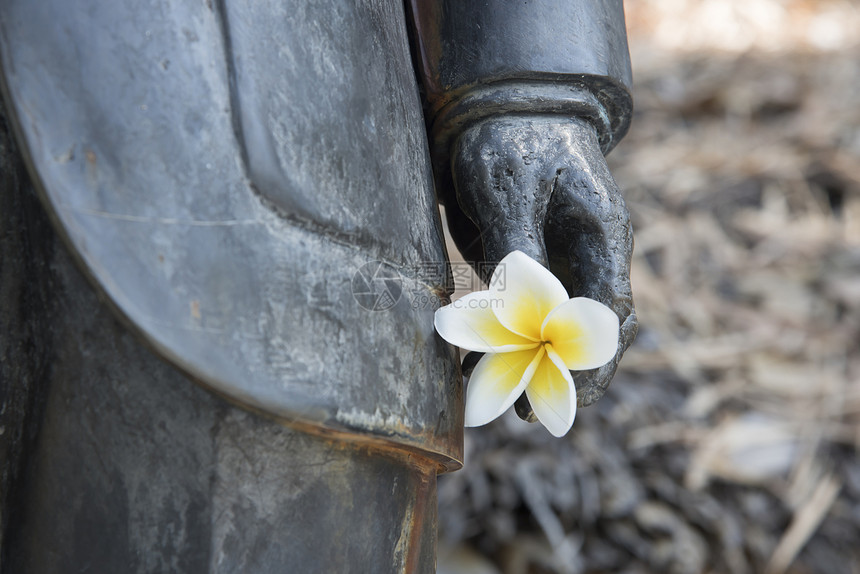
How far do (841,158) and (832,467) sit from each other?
4.67ft

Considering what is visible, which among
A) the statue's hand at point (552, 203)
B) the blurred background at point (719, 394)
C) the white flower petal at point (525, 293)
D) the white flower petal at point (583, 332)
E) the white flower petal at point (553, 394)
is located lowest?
the blurred background at point (719, 394)

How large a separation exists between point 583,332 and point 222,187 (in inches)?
11.6

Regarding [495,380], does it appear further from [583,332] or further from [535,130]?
[535,130]

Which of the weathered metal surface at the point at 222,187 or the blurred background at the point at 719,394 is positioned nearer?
the weathered metal surface at the point at 222,187

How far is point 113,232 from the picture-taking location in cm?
53

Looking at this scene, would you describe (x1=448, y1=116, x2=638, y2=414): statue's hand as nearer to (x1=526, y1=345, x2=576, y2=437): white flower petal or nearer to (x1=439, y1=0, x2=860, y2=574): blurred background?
(x1=526, y1=345, x2=576, y2=437): white flower petal

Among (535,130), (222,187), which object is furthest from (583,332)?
(222,187)

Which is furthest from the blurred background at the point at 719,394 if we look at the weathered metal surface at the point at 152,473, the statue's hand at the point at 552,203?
the weathered metal surface at the point at 152,473

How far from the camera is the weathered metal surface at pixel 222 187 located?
20.8 inches

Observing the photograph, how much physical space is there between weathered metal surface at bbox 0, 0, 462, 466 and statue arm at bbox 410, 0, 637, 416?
14 centimetres

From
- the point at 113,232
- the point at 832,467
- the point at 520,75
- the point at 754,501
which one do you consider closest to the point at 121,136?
the point at 113,232

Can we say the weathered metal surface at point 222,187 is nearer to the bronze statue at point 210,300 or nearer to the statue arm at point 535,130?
the bronze statue at point 210,300

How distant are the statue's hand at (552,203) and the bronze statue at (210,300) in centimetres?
8

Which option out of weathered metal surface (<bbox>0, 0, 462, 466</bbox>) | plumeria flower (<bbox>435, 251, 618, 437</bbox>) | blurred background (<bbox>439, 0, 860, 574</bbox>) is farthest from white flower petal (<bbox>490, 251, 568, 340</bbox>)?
blurred background (<bbox>439, 0, 860, 574</bbox>)
